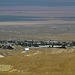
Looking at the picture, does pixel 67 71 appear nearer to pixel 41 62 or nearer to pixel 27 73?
pixel 27 73

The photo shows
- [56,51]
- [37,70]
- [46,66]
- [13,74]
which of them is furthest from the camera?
[56,51]

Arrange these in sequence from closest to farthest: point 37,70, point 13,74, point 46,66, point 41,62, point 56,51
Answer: point 13,74 < point 37,70 < point 46,66 < point 41,62 < point 56,51

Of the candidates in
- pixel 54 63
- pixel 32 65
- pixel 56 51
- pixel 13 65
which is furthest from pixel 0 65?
pixel 56 51

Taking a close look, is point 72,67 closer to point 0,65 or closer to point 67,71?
point 67,71

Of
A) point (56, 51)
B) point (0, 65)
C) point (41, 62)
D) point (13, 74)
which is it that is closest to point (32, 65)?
point (41, 62)

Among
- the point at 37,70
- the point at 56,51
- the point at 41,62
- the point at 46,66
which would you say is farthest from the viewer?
the point at 56,51

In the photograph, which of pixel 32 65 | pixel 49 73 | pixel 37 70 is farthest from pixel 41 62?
pixel 49 73

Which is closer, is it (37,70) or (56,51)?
(37,70)

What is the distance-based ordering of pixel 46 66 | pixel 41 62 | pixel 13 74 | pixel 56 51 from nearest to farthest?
pixel 13 74 → pixel 46 66 → pixel 41 62 → pixel 56 51

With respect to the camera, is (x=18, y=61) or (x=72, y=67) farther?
(x=18, y=61)
